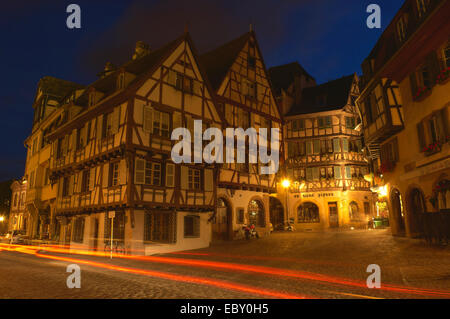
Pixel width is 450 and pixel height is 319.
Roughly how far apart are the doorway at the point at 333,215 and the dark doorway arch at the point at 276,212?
486 centimetres

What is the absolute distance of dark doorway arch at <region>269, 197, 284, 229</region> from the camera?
36.4 m

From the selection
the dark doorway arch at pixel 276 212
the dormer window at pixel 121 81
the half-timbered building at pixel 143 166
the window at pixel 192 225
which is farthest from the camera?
the dark doorway arch at pixel 276 212

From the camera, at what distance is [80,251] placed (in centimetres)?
2069

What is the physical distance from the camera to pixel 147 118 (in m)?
18.4

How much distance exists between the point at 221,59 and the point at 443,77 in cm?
1649

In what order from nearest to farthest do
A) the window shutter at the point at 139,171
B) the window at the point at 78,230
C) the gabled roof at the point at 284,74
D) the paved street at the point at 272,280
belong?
the paved street at the point at 272,280
the window shutter at the point at 139,171
the window at the point at 78,230
the gabled roof at the point at 284,74

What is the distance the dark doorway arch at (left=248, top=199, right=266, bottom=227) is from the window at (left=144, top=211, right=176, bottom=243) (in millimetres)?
8391

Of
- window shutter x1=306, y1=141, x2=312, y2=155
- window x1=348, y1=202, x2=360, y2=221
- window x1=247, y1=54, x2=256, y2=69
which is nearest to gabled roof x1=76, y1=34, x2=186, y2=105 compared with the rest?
window x1=247, y1=54, x2=256, y2=69

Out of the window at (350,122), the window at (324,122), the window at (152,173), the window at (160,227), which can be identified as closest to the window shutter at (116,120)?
the window at (152,173)

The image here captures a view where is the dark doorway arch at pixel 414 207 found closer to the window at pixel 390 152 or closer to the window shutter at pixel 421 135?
the window at pixel 390 152

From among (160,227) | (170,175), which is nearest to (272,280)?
(170,175)

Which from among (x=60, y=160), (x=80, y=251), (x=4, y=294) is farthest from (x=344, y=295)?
(x=60, y=160)

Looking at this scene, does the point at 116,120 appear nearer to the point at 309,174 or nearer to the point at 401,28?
the point at 401,28

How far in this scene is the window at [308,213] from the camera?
35.0 m
